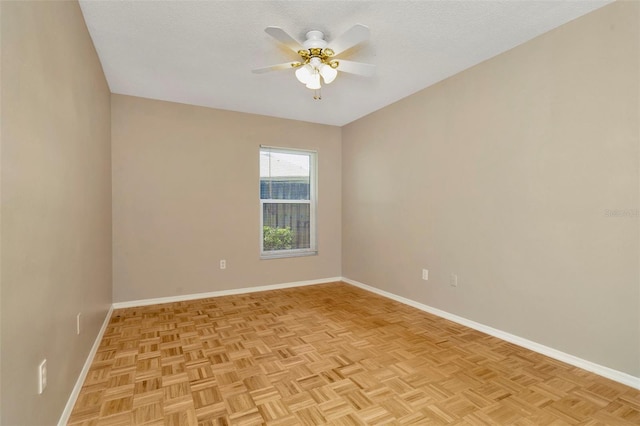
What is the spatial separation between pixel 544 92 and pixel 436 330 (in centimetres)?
217

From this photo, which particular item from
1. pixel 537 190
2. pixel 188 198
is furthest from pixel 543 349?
pixel 188 198

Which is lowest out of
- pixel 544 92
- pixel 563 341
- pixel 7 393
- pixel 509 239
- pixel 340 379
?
pixel 340 379

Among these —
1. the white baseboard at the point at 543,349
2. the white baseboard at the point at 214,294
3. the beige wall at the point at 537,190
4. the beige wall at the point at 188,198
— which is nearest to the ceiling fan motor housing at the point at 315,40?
the beige wall at the point at 537,190

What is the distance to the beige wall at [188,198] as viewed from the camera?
12.0ft

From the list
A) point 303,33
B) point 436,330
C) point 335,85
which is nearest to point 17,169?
point 303,33

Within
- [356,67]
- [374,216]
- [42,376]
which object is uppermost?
[356,67]

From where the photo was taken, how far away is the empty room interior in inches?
63.0

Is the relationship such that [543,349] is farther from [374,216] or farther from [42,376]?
[42,376]

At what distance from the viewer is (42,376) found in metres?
1.33

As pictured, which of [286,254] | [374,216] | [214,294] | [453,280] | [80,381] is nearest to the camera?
[80,381]

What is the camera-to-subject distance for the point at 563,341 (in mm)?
2328

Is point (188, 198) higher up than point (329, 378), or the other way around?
point (188, 198)

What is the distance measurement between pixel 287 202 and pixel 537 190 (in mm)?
3098

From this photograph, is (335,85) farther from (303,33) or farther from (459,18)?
(459,18)
